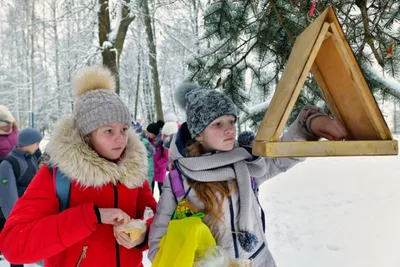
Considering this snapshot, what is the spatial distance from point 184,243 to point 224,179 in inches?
15.6

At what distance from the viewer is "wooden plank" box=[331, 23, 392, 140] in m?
1.05

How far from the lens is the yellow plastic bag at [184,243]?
1.11 meters

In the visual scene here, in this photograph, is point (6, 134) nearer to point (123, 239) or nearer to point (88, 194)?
point (88, 194)

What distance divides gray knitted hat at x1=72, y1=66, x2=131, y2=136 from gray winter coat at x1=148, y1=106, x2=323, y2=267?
0.36 m

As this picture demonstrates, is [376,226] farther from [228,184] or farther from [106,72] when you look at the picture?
[106,72]

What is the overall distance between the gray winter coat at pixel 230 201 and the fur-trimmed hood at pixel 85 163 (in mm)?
172

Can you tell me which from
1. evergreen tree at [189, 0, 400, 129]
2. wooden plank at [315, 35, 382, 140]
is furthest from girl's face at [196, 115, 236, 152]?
evergreen tree at [189, 0, 400, 129]

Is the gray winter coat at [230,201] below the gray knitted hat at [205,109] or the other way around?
below

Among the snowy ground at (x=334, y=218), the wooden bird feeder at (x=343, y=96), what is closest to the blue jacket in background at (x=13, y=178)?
the snowy ground at (x=334, y=218)

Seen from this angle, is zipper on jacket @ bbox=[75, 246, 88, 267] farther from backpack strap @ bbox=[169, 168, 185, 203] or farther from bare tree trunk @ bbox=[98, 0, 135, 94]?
bare tree trunk @ bbox=[98, 0, 135, 94]

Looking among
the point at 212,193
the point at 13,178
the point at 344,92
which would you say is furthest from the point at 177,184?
the point at 13,178

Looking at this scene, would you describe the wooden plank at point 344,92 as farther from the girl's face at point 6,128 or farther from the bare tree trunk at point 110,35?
the bare tree trunk at point 110,35

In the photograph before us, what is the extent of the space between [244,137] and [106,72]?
77 cm

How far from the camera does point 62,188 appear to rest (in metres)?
1.44
